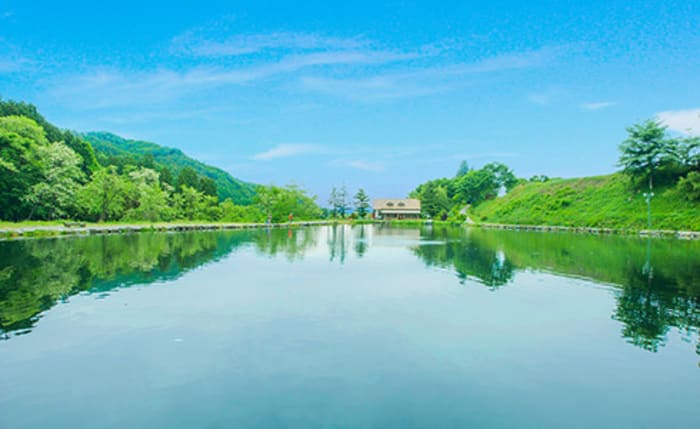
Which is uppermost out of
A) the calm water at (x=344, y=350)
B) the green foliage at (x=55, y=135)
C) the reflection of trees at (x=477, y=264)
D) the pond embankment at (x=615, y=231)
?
the green foliage at (x=55, y=135)

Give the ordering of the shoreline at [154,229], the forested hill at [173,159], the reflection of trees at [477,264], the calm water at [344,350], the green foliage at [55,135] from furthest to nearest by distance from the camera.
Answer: the forested hill at [173,159] → the green foliage at [55,135] → the shoreline at [154,229] → the reflection of trees at [477,264] → the calm water at [344,350]

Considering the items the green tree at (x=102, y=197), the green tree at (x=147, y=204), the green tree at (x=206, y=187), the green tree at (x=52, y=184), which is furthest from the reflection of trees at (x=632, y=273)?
the green tree at (x=206, y=187)

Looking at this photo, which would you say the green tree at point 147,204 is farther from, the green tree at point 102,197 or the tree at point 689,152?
the tree at point 689,152

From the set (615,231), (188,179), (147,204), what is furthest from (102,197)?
(615,231)

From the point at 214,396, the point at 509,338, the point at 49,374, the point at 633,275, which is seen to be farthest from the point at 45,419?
the point at 633,275

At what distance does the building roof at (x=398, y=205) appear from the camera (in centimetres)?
9525

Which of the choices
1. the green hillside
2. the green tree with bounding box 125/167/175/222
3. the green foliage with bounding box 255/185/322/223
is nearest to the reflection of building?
the green hillside

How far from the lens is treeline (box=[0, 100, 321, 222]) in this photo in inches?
1435

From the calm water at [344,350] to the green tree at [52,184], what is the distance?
26933mm

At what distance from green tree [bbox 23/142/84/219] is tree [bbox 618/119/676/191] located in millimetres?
63419

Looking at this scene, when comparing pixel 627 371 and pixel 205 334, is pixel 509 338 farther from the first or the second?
pixel 205 334

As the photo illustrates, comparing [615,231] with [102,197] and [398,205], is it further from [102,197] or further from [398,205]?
[102,197]

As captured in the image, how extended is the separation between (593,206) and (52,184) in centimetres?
6440

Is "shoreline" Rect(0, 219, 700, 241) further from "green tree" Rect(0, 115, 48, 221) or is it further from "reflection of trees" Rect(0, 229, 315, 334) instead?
"reflection of trees" Rect(0, 229, 315, 334)
